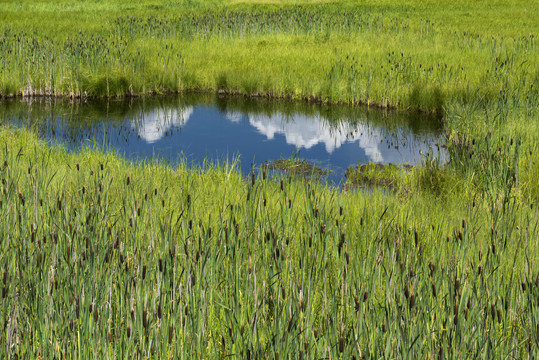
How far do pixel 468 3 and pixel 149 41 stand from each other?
83.8 feet

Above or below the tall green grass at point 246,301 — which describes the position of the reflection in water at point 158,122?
above

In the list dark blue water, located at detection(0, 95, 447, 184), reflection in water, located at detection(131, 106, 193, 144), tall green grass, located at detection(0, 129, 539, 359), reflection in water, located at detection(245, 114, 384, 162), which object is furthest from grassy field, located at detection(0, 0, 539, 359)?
reflection in water, located at detection(131, 106, 193, 144)

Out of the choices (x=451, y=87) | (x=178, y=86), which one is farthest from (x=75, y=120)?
(x=451, y=87)

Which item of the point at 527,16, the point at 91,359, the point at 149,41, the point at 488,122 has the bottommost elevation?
the point at 91,359

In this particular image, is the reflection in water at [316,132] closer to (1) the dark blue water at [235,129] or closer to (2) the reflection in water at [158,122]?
(1) the dark blue water at [235,129]

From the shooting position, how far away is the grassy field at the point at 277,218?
2.98 metres

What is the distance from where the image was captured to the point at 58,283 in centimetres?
348

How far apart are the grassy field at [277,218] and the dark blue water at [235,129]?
2.37 feet

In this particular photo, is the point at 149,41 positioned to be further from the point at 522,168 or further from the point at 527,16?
the point at 527,16

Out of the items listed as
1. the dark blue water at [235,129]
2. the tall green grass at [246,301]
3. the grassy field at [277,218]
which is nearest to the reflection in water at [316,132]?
the dark blue water at [235,129]

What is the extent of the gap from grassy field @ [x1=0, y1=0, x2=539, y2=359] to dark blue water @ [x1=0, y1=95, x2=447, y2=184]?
2.37ft

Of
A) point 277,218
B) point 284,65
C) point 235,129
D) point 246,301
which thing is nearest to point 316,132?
point 235,129

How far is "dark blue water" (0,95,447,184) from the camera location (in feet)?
34.4

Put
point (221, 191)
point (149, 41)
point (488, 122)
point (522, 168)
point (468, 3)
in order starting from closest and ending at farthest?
point (221, 191)
point (522, 168)
point (488, 122)
point (149, 41)
point (468, 3)
